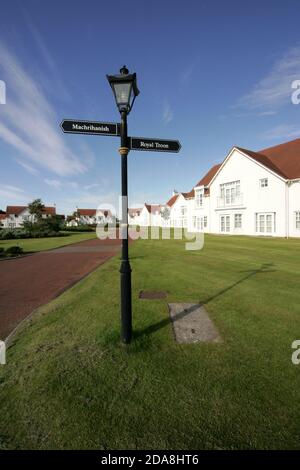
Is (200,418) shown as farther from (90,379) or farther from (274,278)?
(274,278)

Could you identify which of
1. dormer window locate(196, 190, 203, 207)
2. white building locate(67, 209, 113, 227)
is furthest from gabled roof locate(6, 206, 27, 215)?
dormer window locate(196, 190, 203, 207)

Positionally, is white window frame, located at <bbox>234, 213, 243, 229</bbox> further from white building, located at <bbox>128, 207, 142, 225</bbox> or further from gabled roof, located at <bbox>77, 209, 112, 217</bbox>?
gabled roof, located at <bbox>77, 209, 112, 217</bbox>

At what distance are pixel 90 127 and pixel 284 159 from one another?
27.7m

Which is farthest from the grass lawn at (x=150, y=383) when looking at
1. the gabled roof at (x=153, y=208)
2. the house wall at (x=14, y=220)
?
the house wall at (x=14, y=220)

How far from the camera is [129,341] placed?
3.86 m

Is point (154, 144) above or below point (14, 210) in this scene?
below

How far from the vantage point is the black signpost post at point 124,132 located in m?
3.61

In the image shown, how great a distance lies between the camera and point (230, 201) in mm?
28562

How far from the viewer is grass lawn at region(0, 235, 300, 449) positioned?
2.26m

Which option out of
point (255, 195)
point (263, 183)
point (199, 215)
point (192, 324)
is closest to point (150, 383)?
point (192, 324)

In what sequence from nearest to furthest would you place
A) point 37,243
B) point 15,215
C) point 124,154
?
point 124,154, point 37,243, point 15,215

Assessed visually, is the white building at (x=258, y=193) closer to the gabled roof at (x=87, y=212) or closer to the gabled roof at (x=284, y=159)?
the gabled roof at (x=284, y=159)

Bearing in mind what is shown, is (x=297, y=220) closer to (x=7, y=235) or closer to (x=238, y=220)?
(x=238, y=220)
